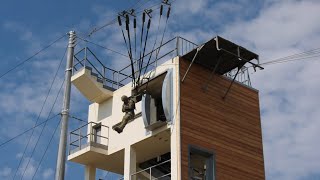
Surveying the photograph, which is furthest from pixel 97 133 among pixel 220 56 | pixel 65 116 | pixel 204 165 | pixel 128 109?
pixel 65 116

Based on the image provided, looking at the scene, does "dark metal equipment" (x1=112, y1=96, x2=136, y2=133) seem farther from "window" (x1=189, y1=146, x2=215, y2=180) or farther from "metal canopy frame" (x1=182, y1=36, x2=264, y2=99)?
"window" (x1=189, y1=146, x2=215, y2=180)

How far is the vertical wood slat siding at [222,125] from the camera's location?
93.5 feet

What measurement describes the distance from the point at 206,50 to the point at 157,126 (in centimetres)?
407

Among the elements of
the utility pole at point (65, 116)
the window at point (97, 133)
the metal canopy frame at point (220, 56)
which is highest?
the metal canopy frame at point (220, 56)

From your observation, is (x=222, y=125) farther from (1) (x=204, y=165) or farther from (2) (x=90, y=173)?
(2) (x=90, y=173)

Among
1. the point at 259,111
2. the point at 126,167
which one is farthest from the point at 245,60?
the point at 126,167

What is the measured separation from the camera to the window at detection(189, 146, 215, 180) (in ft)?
92.3

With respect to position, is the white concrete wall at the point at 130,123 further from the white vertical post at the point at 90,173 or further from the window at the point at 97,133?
the white vertical post at the point at 90,173

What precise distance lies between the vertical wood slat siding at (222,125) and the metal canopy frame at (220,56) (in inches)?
14.1

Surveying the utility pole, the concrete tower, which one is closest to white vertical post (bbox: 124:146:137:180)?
the concrete tower

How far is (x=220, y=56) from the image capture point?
29.6 metres

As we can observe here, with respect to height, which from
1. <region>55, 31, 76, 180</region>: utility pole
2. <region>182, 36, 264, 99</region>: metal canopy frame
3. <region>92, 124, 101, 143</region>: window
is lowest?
<region>55, 31, 76, 180</region>: utility pole

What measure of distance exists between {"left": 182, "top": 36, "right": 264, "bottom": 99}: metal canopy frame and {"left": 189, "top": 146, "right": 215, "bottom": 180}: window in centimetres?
319

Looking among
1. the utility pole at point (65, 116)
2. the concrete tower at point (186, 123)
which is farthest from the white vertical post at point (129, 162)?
the utility pole at point (65, 116)
